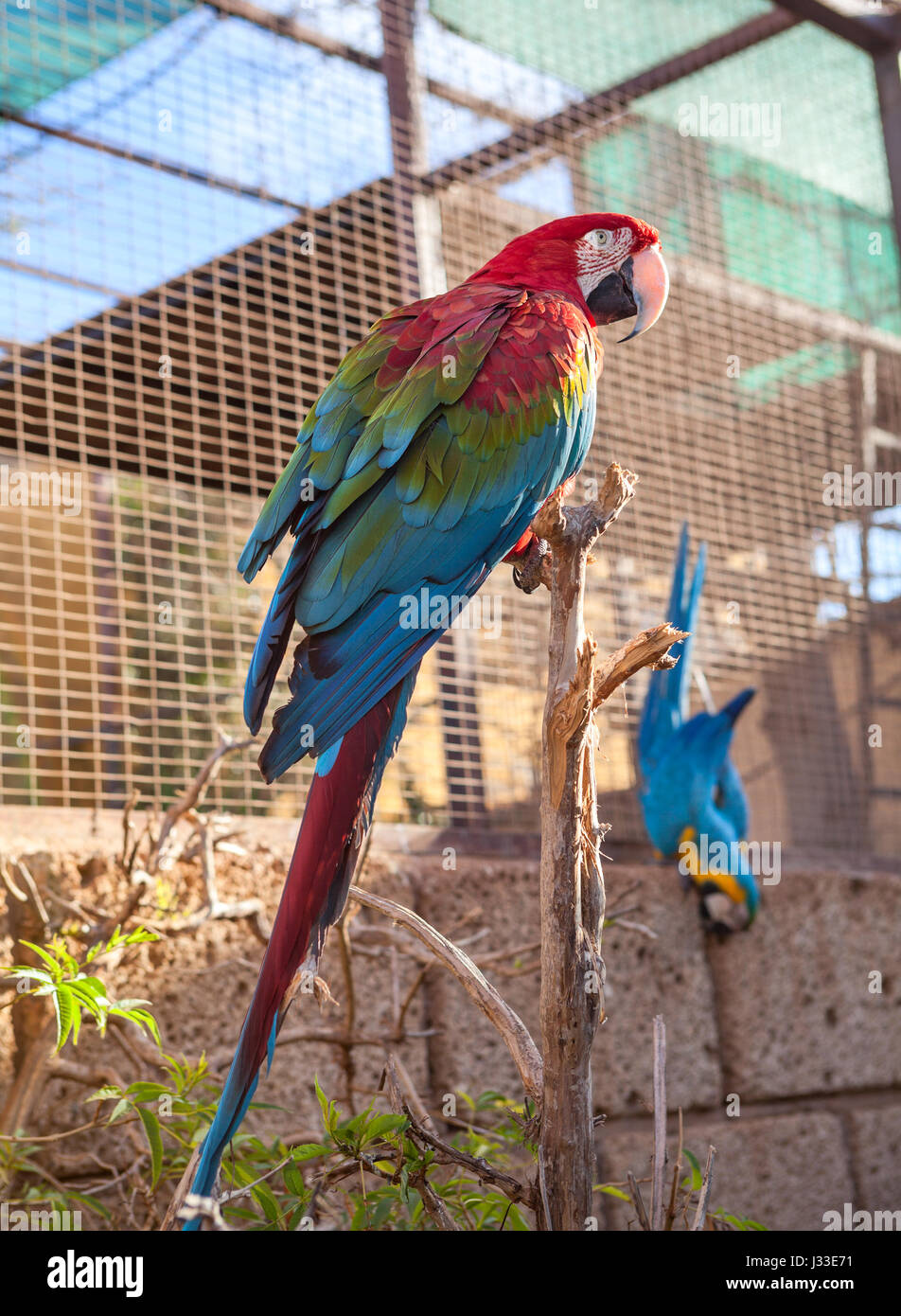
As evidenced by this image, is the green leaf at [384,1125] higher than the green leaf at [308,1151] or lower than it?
higher

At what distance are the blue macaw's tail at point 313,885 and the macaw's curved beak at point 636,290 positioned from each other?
2.05 ft

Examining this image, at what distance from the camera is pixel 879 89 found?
286cm

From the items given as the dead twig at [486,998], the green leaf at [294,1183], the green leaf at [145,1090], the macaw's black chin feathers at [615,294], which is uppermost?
the macaw's black chin feathers at [615,294]

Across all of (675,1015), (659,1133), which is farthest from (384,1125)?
(675,1015)

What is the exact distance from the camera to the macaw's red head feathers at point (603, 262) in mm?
1412

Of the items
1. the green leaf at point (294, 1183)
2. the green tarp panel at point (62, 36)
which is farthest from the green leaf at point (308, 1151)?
the green tarp panel at point (62, 36)

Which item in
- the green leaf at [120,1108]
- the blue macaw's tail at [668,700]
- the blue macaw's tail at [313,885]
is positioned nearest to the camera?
the blue macaw's tail at [313,885]

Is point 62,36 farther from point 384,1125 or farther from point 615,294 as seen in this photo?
point 384,1125

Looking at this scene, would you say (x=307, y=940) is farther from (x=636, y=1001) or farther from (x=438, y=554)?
(x=636, y=1001)

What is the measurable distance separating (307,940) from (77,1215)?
0.68 metres

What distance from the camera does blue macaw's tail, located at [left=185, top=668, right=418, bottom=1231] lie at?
90 centimetres

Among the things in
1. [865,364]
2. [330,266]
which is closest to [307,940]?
[330,266]

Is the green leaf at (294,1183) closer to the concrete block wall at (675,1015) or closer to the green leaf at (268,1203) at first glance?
the green leaf at (268,1203)
